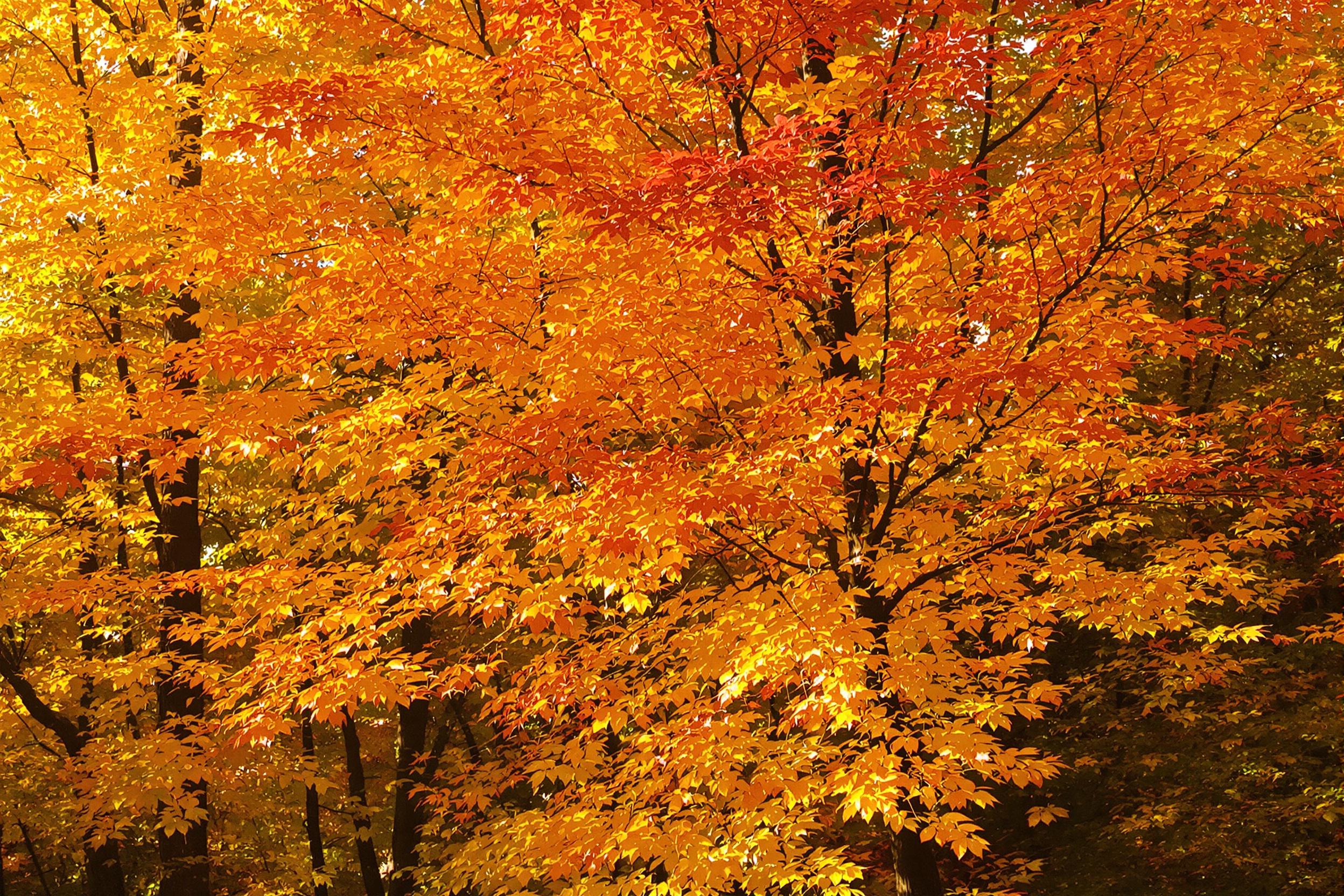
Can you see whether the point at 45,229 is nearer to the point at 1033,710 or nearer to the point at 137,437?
the point at 137,437

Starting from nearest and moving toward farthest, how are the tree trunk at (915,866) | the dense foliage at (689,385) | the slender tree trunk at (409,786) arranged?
the dense foliage at (689,385), the tree trunk at (915,866), the slender tree trunk at (409,786)

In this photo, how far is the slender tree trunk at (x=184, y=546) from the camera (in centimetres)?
943

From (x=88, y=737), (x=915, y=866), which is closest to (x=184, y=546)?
(x=88, y=737)

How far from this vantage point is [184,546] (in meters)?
10.2

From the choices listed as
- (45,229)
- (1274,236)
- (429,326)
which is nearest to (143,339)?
(45,229)

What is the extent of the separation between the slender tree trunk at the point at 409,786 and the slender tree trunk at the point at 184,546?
2.03 m

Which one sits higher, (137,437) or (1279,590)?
(137,437)

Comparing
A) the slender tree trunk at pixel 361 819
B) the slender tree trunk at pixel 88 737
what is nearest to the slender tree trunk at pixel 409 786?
the slender tree trunk at pixel 361 819

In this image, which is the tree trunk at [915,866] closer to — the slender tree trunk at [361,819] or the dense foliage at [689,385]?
the dense foliage at [689,385]

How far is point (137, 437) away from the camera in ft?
23.4

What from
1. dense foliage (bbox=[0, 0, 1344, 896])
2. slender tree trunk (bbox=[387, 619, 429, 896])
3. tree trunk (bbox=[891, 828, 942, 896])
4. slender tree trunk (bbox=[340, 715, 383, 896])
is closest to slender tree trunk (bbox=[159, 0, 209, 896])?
dense foliage (bbox=[0, 0, 1344, 896])

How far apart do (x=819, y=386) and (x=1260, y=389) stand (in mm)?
10175

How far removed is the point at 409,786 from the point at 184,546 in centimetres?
384

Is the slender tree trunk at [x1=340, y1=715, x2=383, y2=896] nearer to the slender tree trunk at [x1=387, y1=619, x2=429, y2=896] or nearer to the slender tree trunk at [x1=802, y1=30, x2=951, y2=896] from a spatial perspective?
the slender tree trunk at [x1=387, y1=619, x2=429, y2=896]
